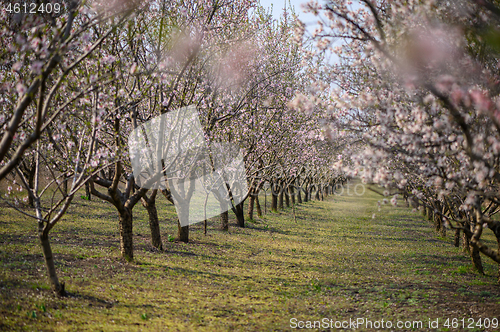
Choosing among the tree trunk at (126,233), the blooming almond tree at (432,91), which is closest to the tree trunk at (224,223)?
the tree trunk at (126,233)

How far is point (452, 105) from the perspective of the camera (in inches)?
285

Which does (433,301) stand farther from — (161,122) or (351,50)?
(161,122)

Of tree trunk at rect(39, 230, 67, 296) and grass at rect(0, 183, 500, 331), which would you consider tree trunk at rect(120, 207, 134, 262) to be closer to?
grass at rect(0, 183, 500, 331)

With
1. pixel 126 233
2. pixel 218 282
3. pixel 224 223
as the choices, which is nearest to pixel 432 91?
pixel 218 282

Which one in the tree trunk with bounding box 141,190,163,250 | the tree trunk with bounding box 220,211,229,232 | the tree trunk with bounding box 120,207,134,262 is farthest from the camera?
the tree trunk with bounding box 220,211,229,232

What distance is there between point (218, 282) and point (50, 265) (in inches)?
246

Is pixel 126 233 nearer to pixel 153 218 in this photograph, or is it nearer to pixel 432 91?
pixel 153 218

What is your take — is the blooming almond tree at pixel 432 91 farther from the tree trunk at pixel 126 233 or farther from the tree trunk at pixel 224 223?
the tree trunk at pixel 224 223

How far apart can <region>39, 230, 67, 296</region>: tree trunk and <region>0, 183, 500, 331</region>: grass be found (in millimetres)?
255

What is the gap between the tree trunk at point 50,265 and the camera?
963 centimetres

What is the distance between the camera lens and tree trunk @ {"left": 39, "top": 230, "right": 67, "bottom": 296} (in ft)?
31.6

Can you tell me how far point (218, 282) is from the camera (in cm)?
1420

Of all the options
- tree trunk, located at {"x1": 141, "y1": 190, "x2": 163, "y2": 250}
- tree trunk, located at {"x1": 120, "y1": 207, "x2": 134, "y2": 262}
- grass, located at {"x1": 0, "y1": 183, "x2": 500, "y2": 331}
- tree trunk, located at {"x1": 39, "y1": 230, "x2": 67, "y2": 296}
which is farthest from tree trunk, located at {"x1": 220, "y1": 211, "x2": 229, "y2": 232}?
tree trunk, located at {"x1": 39, "y1": 230, "x2": 67, "y2": 296}

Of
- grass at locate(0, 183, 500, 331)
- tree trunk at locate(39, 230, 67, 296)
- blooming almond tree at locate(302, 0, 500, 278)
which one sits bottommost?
grass at locate(0, 183, 500, 331)
